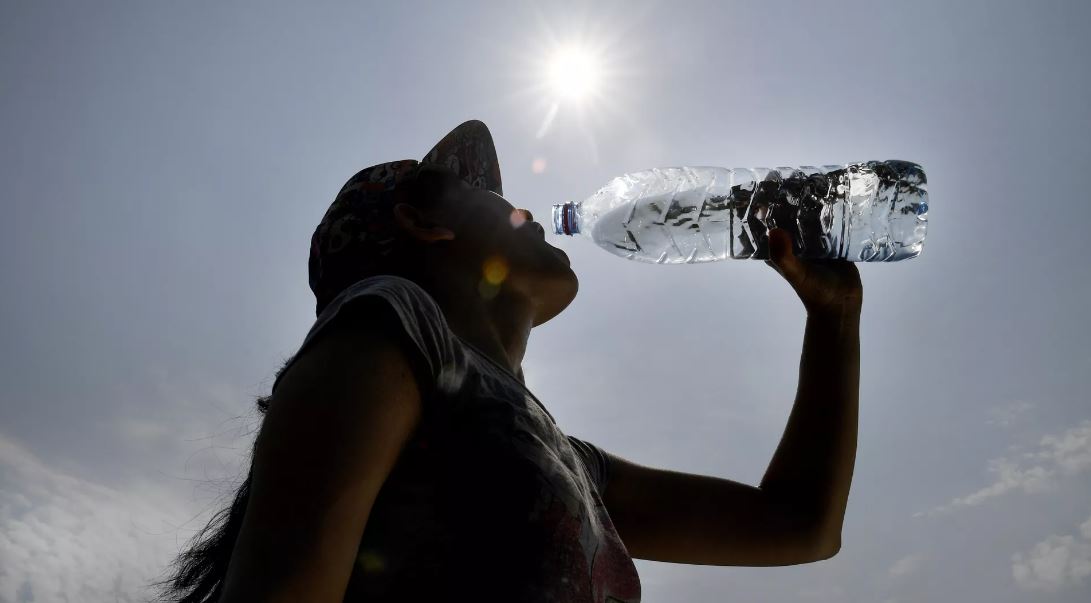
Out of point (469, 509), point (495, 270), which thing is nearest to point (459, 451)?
point (469, 509)

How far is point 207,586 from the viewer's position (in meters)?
1.64

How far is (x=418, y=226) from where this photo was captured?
2.23m

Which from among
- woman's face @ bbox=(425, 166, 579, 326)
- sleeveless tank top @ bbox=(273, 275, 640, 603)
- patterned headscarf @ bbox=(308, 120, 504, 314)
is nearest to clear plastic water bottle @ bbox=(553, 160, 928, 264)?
woman's face @ bbox=(425, 166, 579, 326)

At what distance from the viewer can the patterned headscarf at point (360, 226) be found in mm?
2068

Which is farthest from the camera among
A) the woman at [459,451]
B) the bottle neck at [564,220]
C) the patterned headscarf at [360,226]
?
the bottle neck at [564,220]

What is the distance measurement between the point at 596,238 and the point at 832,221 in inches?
50.6

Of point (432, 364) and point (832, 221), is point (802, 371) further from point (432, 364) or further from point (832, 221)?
point (432, 364)

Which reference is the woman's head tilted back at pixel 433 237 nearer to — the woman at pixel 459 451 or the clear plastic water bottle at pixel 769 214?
the woman at pixel 459 451

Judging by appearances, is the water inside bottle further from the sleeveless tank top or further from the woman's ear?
the sleeveless tank top

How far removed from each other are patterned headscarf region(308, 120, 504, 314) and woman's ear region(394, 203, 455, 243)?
1.1 inches

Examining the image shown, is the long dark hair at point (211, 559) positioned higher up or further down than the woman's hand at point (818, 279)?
further down

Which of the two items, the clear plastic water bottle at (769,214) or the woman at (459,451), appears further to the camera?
the clear plastic water bottle at (769,214)

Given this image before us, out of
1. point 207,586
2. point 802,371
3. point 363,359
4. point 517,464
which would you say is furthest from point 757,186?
point 207,586

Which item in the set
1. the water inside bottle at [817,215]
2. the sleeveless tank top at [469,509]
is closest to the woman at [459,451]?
the sleeveless tank top at [469,509]
